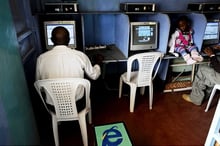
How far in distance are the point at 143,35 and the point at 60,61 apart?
128 centimetres

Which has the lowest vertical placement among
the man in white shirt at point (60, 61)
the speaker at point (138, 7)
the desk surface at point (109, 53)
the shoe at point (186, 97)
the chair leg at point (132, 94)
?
the shoe at point (186, 97)

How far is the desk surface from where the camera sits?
2235 mm

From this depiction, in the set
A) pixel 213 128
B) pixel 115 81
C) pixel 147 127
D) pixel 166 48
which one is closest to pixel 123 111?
pixel 147 127

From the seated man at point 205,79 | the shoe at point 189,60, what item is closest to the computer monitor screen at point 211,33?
the seated man at point 205,79

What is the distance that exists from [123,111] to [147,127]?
394 mm

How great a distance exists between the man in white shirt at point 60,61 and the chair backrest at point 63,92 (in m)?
0.11

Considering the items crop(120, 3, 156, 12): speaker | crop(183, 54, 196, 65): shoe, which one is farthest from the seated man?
crop(120, 3, 156, 12): speaker

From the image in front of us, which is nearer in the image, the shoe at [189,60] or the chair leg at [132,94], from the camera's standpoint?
the chair leg at [132,94]

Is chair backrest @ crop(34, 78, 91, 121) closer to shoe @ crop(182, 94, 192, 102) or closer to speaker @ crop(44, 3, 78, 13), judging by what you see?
speaker @ crop(44, 3, 78, 13)

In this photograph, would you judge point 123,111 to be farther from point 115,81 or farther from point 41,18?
point 41,18

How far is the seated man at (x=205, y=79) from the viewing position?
222 cm

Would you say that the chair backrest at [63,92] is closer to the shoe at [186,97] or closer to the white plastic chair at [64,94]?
the white plastic chair at [64,94]

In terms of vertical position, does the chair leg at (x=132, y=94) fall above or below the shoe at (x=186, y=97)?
above

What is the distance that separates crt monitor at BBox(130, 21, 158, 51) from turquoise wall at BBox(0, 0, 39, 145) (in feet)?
4.77
